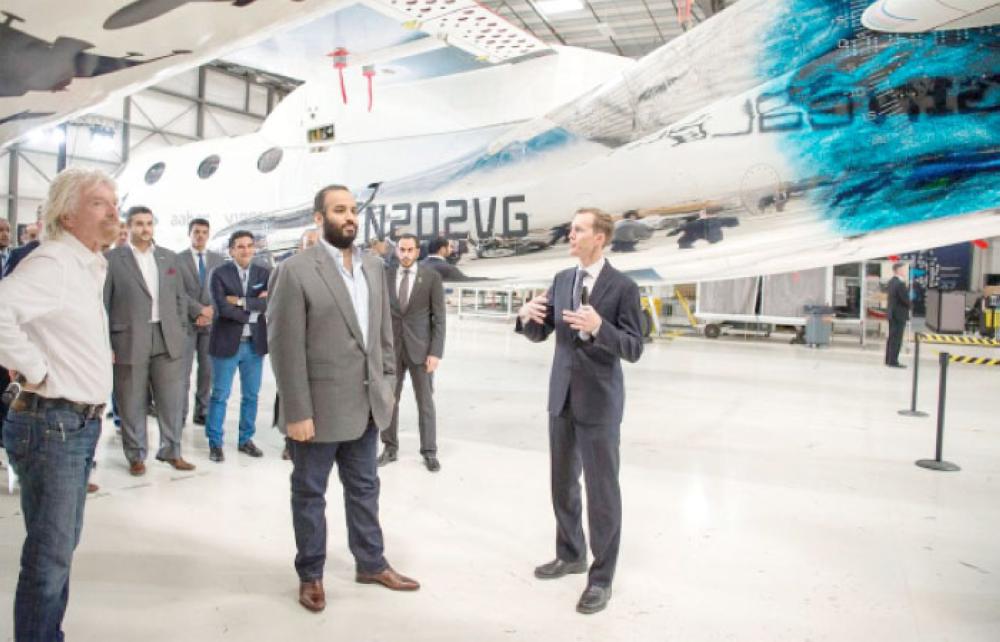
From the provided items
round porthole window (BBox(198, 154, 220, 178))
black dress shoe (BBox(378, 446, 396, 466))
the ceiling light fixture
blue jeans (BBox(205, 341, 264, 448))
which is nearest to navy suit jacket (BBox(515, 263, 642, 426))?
black dress shoe (BBox(378, 446, 396, 466))

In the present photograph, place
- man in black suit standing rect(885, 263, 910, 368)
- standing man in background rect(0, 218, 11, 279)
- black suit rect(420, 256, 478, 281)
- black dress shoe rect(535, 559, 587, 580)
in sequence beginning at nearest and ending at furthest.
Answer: black dress shoe rect(535, 559, 587, 580)
black suit rect(420, 256, 478, 281)
standing man in background rect(0, 218, 11, 279)
man in black suit standing rect(885, 263, 910, 368)

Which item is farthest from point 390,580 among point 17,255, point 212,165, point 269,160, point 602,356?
point 212,165

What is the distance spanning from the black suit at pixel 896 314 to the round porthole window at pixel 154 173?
11.4 m

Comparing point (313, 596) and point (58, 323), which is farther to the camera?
point (313, 596)

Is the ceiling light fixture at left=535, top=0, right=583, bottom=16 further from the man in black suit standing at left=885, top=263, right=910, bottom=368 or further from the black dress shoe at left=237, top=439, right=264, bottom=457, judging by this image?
the black dress shoe at left=237, top=439, right=264, bottom=457

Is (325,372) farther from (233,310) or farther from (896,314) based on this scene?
(896,314)

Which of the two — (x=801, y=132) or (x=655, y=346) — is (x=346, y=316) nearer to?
(x=801, y=132)

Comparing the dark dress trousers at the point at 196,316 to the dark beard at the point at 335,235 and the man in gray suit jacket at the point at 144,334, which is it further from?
the dark beard at the point at 335,235

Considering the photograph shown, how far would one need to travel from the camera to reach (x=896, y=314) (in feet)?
36.4

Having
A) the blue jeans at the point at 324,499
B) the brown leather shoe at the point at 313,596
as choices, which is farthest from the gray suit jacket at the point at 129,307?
the brown leather shoe at the point at 313,596

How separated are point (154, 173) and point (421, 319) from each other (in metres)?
6.23

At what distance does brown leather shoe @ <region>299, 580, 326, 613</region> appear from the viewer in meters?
2.69

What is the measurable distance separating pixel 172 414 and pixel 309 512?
2.35m

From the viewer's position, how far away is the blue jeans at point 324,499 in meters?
2.74
